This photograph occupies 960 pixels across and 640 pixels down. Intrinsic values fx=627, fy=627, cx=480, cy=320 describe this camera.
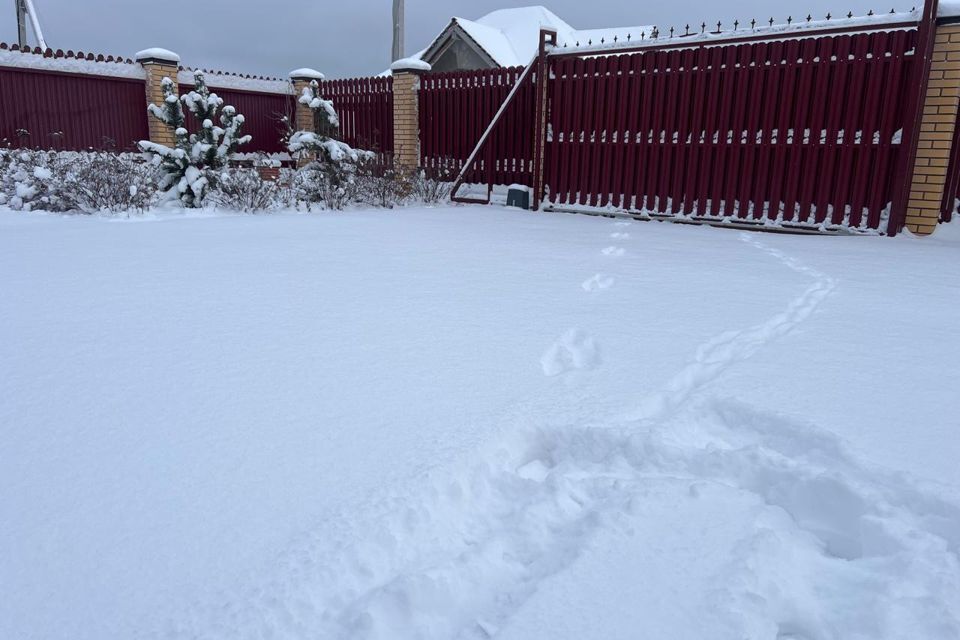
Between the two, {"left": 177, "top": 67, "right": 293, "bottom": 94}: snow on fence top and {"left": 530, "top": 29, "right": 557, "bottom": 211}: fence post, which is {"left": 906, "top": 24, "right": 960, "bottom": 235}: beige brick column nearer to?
{"left": 530, "top": 29, "right": 557, "bottom": 211}: fence post

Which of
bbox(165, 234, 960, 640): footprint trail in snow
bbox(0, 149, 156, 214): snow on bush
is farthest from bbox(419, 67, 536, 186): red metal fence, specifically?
bbox(165, 234, 960, 640): footprint trail in snow

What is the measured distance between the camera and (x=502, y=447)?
160cm

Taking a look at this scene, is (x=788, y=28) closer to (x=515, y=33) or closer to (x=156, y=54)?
(x=156, y=54)

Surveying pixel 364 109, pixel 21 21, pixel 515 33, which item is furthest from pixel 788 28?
pixel 21 21

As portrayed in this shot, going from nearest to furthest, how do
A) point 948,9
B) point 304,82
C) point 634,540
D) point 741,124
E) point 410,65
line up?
point 634,540
point 948,9
point 741,124
point 410,65
point 304,82

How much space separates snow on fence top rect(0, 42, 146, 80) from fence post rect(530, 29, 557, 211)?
7553 millimetres

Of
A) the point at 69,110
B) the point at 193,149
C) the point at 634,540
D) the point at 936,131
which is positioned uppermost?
the point at 69,110

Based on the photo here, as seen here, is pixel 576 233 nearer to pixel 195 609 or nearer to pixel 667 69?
pixel 667 69

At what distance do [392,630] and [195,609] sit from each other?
32cm

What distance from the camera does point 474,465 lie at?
59.1 inches

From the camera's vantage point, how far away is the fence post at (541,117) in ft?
23.4

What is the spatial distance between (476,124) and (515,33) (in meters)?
13.3

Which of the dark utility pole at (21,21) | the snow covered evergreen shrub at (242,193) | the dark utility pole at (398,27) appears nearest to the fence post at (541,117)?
the snow covered evergreen shrub at (242,193)

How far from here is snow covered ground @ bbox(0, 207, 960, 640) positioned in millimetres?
1073
